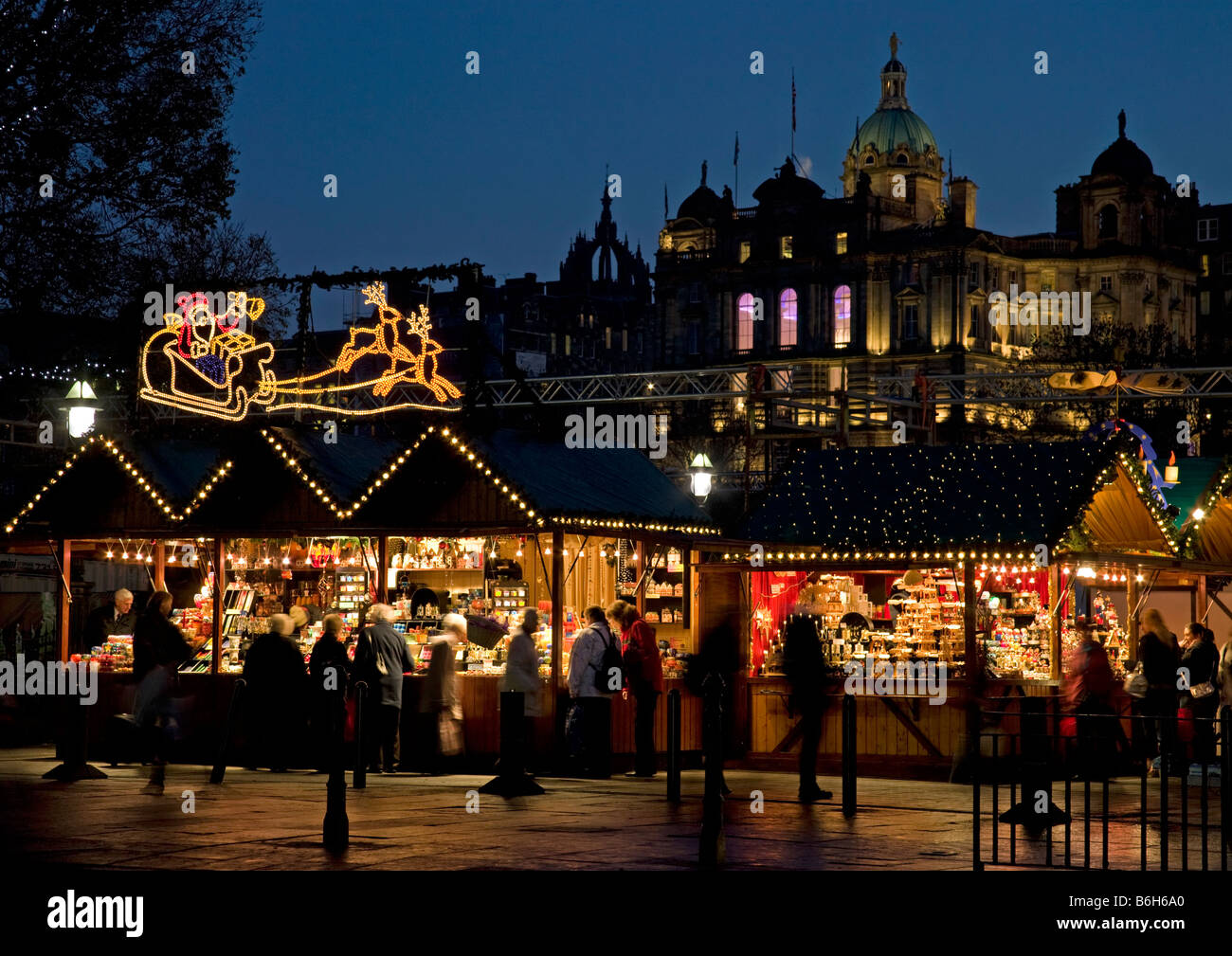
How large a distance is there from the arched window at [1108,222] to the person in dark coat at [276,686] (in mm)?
93039

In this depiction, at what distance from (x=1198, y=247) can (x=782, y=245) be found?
99.1ft

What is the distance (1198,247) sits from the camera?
120 meters

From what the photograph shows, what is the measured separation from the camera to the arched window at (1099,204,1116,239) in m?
105

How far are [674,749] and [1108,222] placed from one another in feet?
313

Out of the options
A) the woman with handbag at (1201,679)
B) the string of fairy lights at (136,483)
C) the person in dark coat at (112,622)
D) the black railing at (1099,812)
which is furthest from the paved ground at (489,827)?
the person in dark coat at (112,622)

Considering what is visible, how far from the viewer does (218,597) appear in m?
21.5

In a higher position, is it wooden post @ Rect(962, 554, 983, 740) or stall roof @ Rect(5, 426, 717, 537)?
stall roof @ Rect(5, 426, 717, 537)

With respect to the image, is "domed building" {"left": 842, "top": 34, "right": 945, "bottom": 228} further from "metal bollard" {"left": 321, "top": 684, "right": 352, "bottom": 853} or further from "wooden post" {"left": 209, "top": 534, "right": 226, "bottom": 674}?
"metal bollard" {"left": 321, "top": 684, "right": 352, "bottom": 853}

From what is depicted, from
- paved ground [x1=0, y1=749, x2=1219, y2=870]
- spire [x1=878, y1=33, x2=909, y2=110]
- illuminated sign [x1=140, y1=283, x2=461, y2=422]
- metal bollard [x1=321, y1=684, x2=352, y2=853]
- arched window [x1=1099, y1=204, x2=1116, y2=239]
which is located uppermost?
spire [x1=878, y1=33, x2=909, y2=110]

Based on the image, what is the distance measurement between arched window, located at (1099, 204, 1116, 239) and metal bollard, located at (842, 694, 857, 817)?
311 feet

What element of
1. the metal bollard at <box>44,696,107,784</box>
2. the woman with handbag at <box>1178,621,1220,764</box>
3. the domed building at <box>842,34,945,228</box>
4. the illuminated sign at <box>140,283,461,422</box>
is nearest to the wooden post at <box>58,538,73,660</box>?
the illuminated sign at <box>140,283,461,422</box>

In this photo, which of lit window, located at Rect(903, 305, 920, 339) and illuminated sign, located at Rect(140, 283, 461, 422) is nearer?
illuminated sign, located at Rect(140, 283, 461, 422)

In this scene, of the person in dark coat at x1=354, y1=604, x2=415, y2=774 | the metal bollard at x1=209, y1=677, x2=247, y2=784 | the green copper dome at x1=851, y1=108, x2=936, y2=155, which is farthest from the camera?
the green copper dome at x1=851, y1=108, x2=936, y2=155
